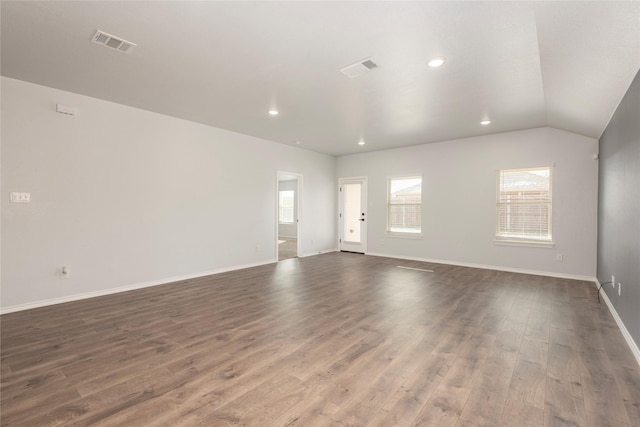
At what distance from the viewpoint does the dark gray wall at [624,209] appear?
2.59 metres

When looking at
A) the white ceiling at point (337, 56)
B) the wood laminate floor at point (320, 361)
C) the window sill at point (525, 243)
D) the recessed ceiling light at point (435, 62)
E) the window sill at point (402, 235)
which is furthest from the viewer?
the window sill at point (402, 235)

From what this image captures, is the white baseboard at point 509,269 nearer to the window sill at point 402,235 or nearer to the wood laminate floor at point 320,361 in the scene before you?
the window sill at point 402,235

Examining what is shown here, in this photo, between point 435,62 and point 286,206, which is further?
point 286,206

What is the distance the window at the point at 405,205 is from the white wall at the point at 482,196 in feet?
0.59

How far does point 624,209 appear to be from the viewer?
3.01 metres

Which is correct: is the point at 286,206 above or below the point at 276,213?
above

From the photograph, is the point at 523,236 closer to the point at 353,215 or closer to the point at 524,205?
the point at 524,205

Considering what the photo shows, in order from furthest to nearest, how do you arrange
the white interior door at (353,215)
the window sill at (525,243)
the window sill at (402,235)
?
the white interior door at (353,215)
the window sill at (402,235)
the window sill at (525,243)

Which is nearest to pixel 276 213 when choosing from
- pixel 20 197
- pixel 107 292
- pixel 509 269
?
pixel 107 292

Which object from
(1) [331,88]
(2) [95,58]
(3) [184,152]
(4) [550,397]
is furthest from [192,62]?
(4) [550,397]

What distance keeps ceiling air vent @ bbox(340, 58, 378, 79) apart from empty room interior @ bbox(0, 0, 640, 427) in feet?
0.11

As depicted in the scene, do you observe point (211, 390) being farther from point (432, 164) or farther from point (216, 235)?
point (432, 164)

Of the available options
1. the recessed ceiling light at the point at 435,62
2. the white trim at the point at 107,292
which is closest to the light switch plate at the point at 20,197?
the white trim at the point at 107,292

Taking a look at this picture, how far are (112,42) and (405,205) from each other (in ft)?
20.7
